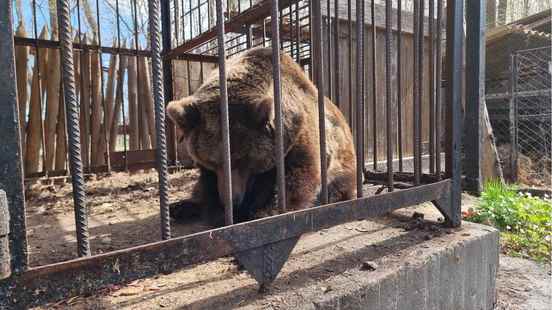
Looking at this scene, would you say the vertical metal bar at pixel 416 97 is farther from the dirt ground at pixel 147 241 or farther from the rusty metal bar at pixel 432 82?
the dirt ground at pixel 147 241

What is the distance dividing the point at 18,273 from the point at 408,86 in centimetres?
809

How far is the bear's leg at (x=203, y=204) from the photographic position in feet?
9.30

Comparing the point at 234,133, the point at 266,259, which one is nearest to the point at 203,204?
the point at 234,133

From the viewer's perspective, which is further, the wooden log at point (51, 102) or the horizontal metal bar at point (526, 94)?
the horizontal metal bar at point (526, 94)

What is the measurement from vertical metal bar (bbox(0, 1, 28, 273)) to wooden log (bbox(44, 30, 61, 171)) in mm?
4394

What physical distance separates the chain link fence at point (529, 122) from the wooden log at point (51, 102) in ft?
29.4

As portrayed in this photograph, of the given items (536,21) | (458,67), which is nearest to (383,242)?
(458,67)

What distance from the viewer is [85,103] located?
469cm

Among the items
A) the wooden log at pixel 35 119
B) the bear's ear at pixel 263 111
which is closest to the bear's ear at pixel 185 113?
the bear's ear at pixel 263 111

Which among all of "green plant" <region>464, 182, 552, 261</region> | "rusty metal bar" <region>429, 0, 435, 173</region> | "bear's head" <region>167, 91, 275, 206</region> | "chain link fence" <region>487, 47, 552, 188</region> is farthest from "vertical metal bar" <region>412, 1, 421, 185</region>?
"chain link fence" <region>487, 47, 552, 188</region>

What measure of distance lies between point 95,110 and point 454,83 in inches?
179

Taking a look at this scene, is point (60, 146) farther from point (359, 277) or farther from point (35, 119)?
point (359, 277)

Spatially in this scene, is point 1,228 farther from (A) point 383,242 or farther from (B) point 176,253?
(A) point 383,242

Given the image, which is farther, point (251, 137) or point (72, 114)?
point (251, 137)
